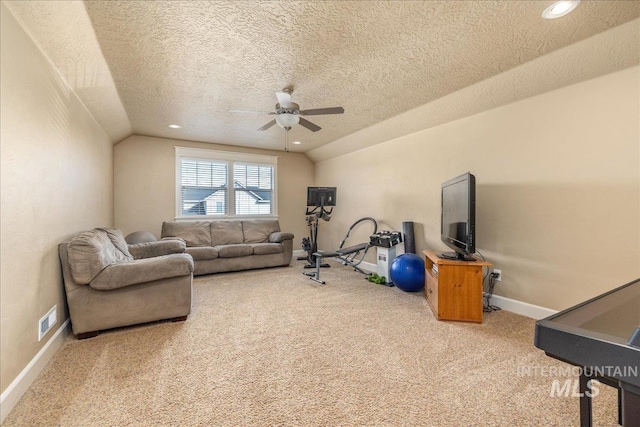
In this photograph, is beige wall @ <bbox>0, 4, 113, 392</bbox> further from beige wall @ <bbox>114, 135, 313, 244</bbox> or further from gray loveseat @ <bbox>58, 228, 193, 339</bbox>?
beige wall @ <bbox>114, 135, 313, 244</bbox>

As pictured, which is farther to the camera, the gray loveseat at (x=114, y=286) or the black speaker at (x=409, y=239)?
the black speaker at (x=409, y=239)

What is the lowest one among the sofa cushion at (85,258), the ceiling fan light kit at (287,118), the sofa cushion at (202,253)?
the sofa cushion at (202,253)

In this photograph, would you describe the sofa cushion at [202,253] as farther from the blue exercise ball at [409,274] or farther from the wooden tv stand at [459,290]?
the wooden tv stand at [459,290]

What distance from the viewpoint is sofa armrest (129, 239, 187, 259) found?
3744mm

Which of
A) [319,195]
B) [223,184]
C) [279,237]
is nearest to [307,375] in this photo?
[279,237]

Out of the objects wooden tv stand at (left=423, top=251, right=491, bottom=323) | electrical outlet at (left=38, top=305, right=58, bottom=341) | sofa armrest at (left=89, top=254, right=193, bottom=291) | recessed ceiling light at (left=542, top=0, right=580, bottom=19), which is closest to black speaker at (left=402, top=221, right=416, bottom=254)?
wooden tv stand at (left=423, top=251, right=491, bottom=323)

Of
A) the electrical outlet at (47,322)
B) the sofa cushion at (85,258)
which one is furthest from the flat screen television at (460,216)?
the electrical outlet at (47,322)

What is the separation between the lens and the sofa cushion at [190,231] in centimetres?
484

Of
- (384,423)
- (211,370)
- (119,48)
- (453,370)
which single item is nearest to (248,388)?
(211,370)

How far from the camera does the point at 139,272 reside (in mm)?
2457

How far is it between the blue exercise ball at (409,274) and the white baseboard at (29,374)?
345 cm

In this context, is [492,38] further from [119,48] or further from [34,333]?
[34,333]

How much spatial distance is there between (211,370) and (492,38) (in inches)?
127

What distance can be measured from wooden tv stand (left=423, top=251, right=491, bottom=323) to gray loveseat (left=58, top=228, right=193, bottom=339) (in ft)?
8.34
